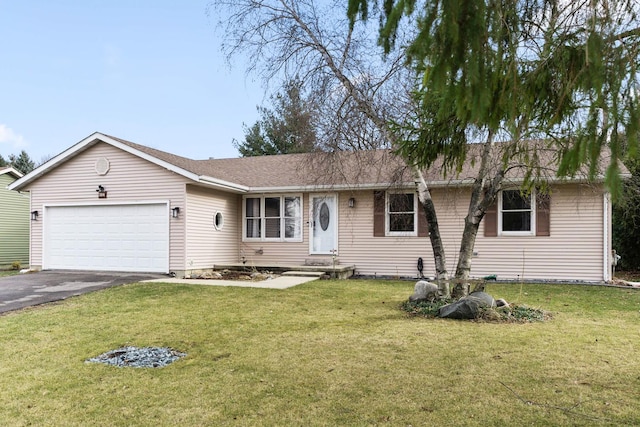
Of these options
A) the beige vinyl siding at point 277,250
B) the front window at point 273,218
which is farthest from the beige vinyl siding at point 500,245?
the front window at point 273,218

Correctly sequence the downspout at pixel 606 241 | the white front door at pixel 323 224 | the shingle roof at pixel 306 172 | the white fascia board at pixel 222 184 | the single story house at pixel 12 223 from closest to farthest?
the shingle roof at pixel 306 172 → the downspout at pixel 606 241 → the white fascia board at pixel 222 184 → the white front door at pixel 323 224 → the single story house at pixel 12 223

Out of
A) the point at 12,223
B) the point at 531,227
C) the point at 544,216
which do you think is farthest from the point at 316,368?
the point at 12,223

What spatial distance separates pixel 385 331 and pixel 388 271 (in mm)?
7110

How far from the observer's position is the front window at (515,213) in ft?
38.7

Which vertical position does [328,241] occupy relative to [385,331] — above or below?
above

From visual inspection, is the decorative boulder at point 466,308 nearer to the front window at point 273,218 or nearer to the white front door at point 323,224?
the white front door at point 323,224

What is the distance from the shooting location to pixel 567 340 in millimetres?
5398

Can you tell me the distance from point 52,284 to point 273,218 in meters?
6.32

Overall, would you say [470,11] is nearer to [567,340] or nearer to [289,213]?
[567,340]

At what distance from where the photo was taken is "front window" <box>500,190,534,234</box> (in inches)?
464

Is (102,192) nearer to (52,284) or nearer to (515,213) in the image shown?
(52,284)

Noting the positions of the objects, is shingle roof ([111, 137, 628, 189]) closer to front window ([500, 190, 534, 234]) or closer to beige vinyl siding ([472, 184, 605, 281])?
front window ([500, 190, 534, 234])

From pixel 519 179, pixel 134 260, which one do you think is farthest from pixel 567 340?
pixel 134 260

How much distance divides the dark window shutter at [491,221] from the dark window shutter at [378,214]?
2.88 m
